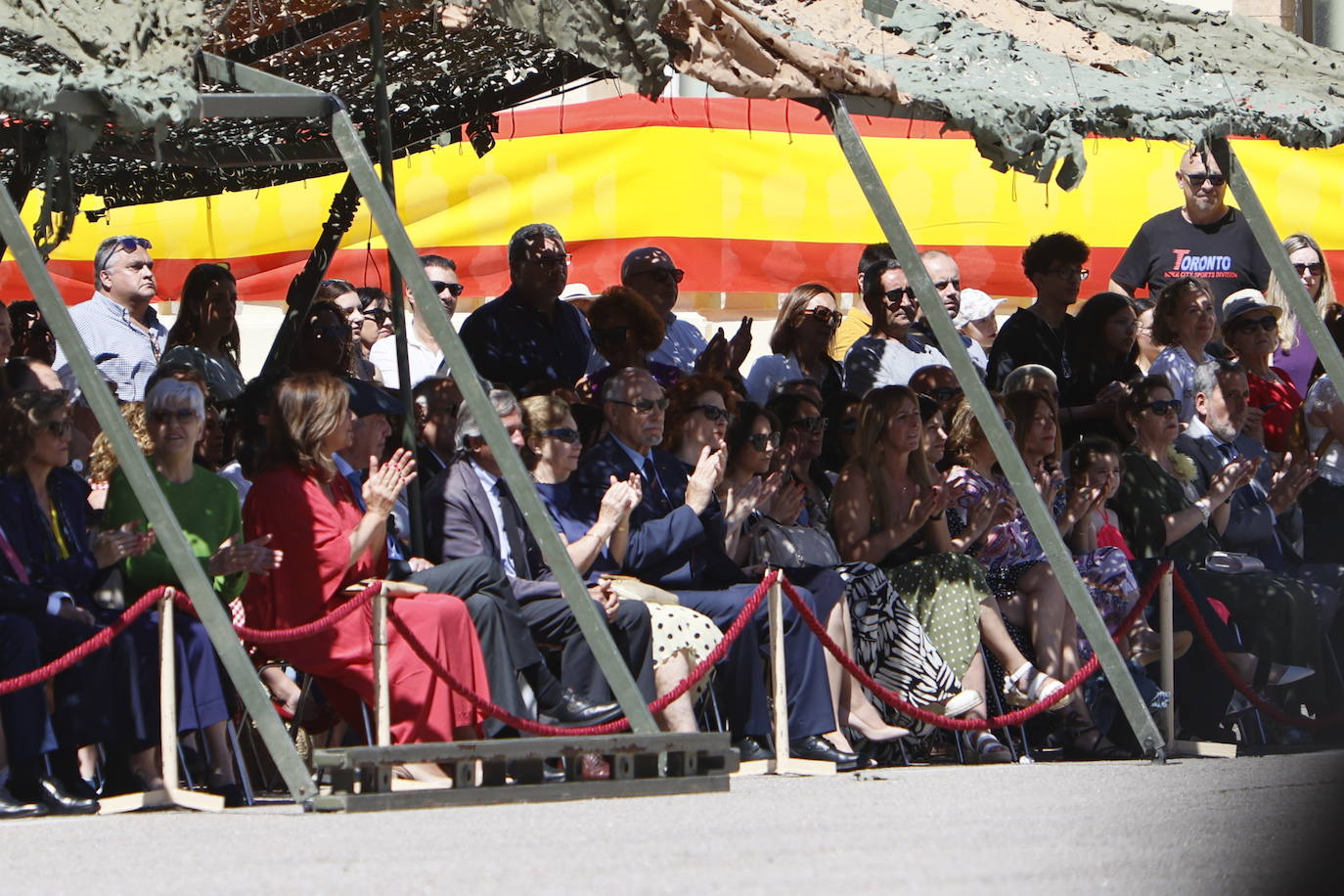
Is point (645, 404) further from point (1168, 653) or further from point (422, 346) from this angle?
point (1168, 653)

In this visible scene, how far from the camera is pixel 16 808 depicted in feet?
22.6

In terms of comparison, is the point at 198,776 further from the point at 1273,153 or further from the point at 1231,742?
the point at 1273,153

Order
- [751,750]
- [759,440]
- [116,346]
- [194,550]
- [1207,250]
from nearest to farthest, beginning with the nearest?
[194,550]
[751,750]
[759,440]
[116,346]
[1207,250]

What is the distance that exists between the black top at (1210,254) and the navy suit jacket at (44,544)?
21.8 ft

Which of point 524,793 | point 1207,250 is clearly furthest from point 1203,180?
point 524,793

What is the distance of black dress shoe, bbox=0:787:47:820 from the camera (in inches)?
271

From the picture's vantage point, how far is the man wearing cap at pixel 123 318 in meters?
9.19

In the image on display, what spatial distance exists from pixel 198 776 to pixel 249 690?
3.61 feet

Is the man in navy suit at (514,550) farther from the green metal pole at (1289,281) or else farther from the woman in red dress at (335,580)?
the green metal pole at (1289,281)

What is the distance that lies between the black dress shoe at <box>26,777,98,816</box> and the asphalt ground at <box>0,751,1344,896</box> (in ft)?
0.66

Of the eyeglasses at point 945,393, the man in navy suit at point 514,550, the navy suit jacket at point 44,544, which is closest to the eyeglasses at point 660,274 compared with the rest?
the eyeglasses at point 945,393

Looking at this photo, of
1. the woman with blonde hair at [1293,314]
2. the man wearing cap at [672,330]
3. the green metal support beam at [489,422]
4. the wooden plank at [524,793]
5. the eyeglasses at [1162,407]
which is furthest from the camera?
the woman with blonde hair at [1293,314]

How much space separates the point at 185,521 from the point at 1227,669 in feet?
14.5

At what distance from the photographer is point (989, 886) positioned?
5031 mm
